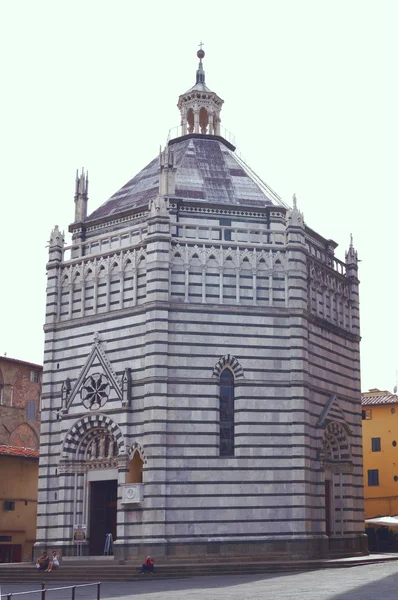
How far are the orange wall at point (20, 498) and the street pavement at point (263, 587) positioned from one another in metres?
13.2

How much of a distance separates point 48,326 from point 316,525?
13.1 meters

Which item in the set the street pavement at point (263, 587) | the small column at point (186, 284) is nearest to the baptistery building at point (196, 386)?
the small column at point (186, 284)

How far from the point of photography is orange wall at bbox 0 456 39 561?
143 feet

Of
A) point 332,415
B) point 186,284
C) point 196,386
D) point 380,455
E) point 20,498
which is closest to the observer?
point 196,386

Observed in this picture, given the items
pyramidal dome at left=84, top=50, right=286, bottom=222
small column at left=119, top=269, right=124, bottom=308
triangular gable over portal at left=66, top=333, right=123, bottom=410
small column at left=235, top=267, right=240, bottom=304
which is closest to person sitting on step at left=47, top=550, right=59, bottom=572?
triangular gable over portal at left=66, top=333, right=123, bottom=410

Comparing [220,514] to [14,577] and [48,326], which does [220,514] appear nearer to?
[14,577]

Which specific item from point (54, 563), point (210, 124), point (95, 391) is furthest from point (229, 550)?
point (210, 124)

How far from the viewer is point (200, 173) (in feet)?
133

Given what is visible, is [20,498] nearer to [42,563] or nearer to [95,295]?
[42,563]

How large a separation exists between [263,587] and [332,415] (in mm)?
13276

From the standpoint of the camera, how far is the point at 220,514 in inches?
1329

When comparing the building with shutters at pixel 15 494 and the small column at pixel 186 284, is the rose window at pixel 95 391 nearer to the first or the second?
the small column at pixel 186 284

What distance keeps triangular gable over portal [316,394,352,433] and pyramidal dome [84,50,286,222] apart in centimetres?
847

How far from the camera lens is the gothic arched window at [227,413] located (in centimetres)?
3478
